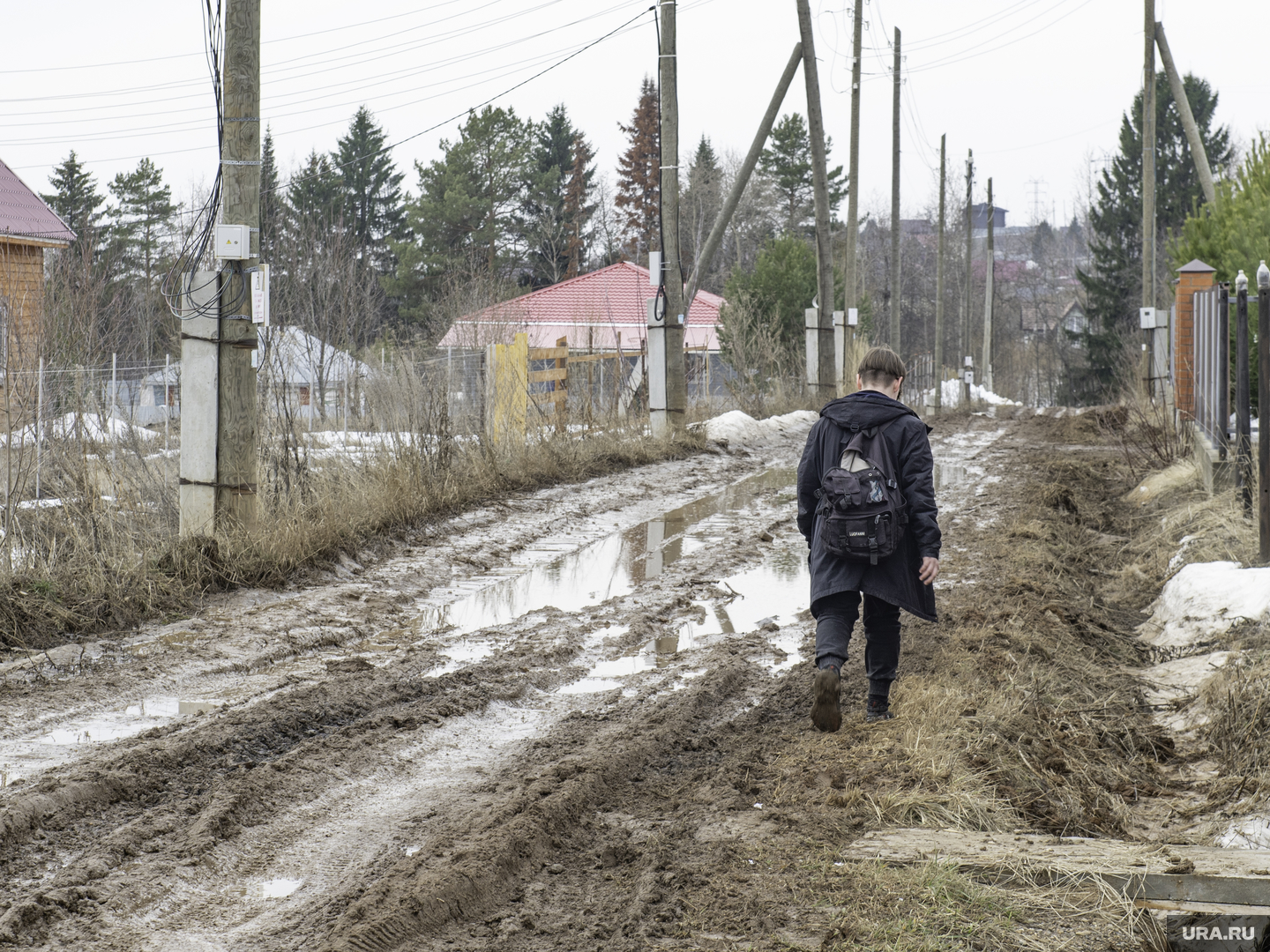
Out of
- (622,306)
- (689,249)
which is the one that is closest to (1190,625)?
(622,306)

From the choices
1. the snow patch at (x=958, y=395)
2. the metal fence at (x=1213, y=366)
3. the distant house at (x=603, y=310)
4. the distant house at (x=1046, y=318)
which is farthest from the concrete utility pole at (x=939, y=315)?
the distant house at (x=1046, y=318)

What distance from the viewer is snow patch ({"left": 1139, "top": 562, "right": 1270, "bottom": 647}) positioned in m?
6.73

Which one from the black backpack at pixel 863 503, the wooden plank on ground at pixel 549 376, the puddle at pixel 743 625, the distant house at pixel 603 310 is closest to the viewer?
the black backpack at pixel 863 503

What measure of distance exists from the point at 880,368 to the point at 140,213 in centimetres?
4973

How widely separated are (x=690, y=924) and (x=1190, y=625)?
4.88 meters

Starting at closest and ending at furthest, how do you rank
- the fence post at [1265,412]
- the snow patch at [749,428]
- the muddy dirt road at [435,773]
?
the muddy dirt road at [435,773] → the fence post at [1265,412] → the snow patch at [749,428]

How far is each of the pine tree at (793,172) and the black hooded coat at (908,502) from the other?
56331 mm

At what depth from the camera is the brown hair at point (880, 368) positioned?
5219mm

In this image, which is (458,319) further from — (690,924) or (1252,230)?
(690,924)

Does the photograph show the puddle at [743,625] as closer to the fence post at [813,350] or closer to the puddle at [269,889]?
the puddle at [269,889]

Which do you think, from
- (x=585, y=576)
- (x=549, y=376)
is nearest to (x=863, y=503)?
(x=585, y=576)

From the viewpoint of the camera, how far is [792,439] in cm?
2089

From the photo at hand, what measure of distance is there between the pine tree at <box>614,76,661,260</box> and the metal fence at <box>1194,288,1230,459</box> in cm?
4767

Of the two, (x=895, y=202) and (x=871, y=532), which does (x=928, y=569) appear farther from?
(x=895, y=202)
